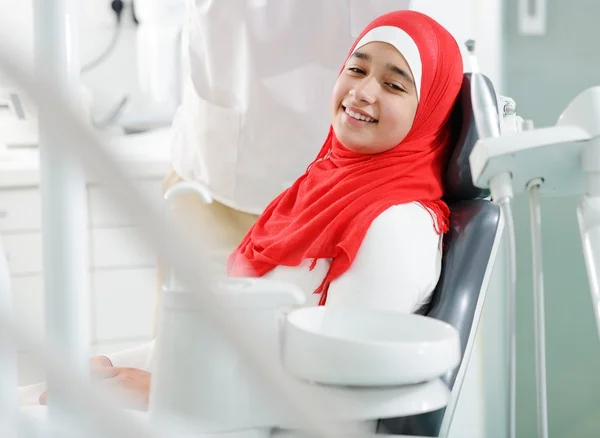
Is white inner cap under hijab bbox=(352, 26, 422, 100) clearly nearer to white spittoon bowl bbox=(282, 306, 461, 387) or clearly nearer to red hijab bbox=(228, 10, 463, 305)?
red hijab bbox=(228, 10, 463, 305)

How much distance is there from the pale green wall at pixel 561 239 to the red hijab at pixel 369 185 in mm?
782

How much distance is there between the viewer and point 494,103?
124 cm

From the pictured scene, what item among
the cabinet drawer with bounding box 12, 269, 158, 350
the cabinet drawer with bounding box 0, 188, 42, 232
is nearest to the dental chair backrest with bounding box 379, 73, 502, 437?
the cabinet drawer with bounding box 12, 269, 158, 350

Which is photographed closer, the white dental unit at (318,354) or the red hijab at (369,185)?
the white dental unit at (318,354)

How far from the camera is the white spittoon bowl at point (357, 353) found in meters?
0.69

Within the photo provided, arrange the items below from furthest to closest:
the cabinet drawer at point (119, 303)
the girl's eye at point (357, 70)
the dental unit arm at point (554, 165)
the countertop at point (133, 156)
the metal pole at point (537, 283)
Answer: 1. the cabinet drawer at point (119, 303)
2. the countertop at point (133, 156)
3. the girl's eye at point (357, 70)
4. the metal pole at point (537, 283)
5. the dental unit arm at point (554, 165)

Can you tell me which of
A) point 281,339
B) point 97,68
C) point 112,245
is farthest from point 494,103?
point 97,68

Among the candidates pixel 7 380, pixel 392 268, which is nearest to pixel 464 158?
pixel 392 268

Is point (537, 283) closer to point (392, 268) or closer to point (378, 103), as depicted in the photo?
point (392, 268)

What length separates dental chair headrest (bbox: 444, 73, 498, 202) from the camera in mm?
1286

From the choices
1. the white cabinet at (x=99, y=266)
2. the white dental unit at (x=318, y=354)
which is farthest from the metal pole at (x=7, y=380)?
the white cabinet at (x=99, y=266)

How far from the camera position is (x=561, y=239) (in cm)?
208

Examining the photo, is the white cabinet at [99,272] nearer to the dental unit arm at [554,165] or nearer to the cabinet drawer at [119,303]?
the cabinet drawer at [119,303]

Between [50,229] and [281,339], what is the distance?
12.1 inches
